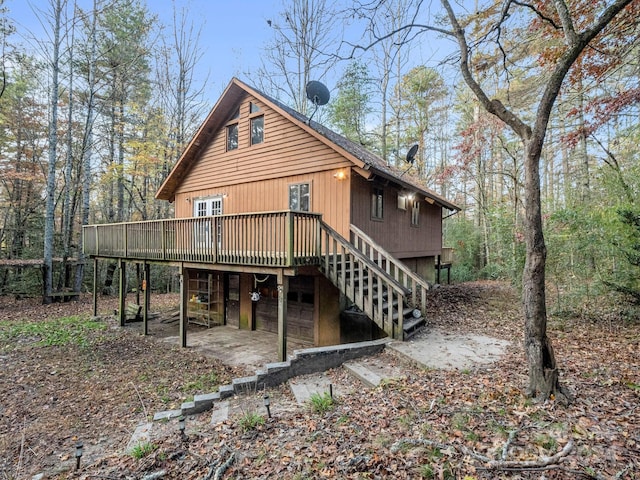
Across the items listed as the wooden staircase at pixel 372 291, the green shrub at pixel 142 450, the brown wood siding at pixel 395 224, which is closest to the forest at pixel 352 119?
the brown wood siding at pixel 395 224

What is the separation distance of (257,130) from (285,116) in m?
1.64

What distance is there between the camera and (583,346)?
579cm

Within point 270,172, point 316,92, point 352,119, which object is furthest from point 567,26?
point 352,119

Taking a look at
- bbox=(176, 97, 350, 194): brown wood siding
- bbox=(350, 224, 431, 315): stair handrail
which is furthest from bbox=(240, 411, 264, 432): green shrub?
bbox=(176, 97, 350, 194): brown wood siding

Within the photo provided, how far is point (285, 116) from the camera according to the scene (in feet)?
31.1

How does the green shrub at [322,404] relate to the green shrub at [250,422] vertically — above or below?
above

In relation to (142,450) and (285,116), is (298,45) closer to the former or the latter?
(285,116)

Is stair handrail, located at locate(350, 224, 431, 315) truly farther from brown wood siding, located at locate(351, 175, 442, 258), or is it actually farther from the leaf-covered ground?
the leaf-covered ground

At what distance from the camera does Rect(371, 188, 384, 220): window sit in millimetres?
9531

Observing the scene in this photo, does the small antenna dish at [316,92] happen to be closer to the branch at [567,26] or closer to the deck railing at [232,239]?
the deck railing at [232,239]

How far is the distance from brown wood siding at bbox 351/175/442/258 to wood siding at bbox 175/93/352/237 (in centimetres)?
50

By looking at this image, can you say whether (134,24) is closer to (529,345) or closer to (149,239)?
(149,239)

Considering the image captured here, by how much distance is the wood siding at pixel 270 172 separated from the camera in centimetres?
883

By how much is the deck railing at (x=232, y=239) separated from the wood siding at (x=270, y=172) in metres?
1.83
